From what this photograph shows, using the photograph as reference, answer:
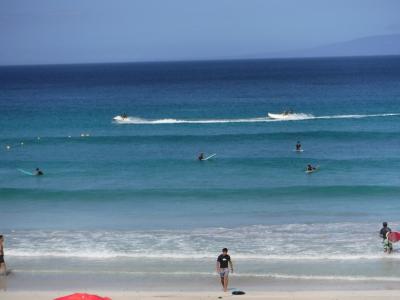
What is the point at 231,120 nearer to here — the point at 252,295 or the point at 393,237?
the point at 393,237

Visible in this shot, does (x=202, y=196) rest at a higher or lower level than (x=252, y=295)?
higher

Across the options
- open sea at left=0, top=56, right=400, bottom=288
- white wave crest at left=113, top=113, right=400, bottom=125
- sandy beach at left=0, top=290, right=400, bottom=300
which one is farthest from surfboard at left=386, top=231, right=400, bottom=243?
white wave crest at left=113, top=113, right=400, bottom=125

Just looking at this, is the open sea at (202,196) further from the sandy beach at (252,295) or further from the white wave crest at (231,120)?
the sandy beach at (252,295)

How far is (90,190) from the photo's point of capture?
1316 inches

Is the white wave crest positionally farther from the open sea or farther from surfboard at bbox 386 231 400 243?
surfboard at bbox 386 231 400 243

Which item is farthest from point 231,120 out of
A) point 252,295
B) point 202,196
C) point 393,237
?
point 252,295

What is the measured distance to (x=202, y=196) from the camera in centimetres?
3167

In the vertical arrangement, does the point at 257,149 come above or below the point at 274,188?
above

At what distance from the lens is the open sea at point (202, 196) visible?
2131 cm

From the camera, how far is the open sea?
2131 centimetres

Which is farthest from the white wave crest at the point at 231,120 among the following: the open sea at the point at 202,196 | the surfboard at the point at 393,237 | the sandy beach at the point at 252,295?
the sandy beach at the point at 252,295

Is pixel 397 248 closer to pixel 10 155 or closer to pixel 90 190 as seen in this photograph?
pixel 90 190

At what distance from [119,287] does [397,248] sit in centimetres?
949

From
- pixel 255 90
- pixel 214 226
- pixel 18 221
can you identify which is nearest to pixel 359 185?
pixel 214 226
